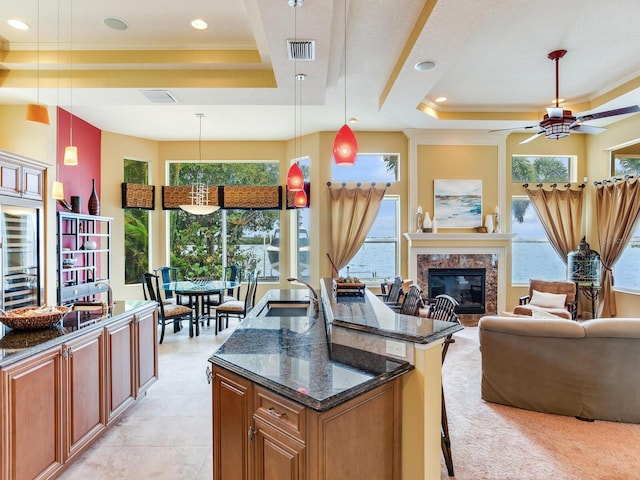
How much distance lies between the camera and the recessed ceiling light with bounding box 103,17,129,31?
3.18 meters

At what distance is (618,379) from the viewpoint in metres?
2.82

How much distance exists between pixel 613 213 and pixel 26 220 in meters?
8.41

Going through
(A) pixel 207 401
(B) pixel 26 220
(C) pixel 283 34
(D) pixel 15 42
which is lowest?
A: (A) pixel 207 401

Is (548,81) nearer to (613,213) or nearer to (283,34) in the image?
(613,213)

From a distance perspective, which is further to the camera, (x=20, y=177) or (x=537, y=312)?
(x=537, y=312)

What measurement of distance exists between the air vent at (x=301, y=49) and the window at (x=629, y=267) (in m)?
5.73

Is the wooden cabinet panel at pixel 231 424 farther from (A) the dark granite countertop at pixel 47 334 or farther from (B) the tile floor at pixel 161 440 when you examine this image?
(A) the dark granite countertop at pixel 47 334

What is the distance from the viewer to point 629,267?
560 centimetres

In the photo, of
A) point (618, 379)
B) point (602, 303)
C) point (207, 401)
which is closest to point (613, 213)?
point (602, 303)

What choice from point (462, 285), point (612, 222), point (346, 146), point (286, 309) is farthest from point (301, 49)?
point (612, 222)

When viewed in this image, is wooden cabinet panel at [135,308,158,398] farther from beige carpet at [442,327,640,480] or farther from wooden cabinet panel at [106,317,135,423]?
beige carpet at [442,327,640,480]

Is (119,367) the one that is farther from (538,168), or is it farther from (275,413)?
(538,168)

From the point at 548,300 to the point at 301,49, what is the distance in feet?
16.6

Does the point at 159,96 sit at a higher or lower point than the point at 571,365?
higher
